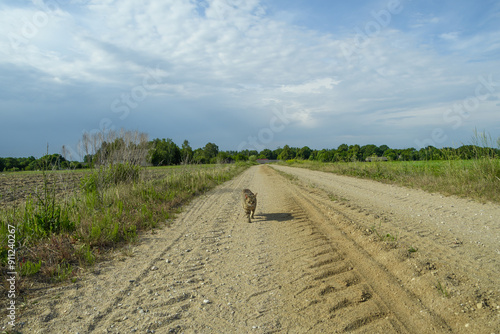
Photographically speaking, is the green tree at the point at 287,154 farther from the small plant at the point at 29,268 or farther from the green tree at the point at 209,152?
the small plant at the point at 29,268

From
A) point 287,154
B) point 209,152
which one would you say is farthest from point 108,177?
point 287,154

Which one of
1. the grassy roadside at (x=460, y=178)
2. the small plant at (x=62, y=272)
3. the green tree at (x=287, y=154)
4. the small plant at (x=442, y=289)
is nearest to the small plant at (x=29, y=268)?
the small plant at (x=62, y=272)

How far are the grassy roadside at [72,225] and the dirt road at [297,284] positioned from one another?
18.8 inches

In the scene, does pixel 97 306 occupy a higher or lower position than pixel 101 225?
lower

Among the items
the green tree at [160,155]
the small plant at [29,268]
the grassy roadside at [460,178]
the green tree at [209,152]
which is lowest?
the small plant at [29,268]

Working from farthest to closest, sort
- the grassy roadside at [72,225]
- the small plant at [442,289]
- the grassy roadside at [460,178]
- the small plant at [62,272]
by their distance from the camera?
the grassy roadside at [460,178]
the grassy roadside at [72,225]
the small plant at [62,272]
the small plant at [442,289]

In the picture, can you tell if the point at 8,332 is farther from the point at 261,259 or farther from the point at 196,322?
the point at 261,259

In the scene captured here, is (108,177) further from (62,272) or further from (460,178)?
(460,178)

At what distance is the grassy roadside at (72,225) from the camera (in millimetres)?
4047

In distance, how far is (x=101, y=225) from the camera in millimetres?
5582

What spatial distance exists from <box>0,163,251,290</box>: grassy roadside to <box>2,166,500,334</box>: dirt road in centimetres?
48

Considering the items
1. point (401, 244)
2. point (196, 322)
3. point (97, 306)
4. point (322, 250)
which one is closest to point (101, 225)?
point (97, 306)

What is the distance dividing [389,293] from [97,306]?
10.9ft

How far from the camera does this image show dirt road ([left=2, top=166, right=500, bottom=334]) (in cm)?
269
